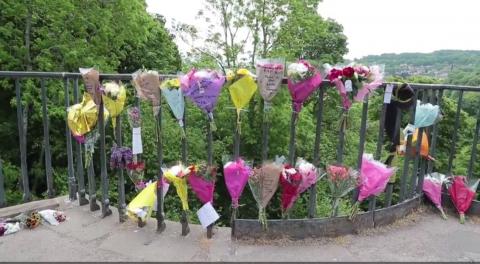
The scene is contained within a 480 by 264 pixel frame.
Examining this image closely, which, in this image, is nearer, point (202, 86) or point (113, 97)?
point (202, 86)

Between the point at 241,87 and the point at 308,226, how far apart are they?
1.10 m

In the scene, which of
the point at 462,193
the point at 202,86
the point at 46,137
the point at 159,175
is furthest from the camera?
the point at 462,193

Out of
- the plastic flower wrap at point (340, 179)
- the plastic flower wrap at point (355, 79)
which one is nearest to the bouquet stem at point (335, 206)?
the plastic flower wrap at point (340, 179)

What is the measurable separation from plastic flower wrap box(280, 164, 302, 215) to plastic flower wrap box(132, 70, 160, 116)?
3.28 ft

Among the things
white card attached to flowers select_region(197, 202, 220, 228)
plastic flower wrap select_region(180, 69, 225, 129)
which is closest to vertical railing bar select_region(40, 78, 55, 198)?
plastic flower wrap select_region(180, 69, 225, 129)

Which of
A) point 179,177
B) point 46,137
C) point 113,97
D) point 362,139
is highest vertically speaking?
point 113,97

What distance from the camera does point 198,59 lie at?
56.6 feet

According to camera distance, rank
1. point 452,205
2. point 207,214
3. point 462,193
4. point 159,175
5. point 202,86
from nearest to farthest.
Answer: point 202,86, point 207,214, point 159,175, point 462,193, point 452,205

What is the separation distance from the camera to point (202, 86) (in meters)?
2.65

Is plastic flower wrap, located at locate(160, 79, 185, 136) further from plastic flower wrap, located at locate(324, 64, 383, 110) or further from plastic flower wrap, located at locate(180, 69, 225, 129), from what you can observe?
plastic flower wrap, located at locate(324, 64, 383, 110)

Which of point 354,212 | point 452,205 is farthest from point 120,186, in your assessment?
A: point 452,205

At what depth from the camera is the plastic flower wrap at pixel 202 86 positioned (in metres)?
2.64

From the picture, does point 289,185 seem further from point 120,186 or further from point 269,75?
point 120,186

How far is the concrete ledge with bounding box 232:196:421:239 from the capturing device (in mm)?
2779
